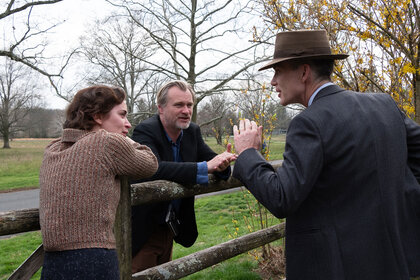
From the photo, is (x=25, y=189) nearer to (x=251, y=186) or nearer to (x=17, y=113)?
(x=251, y=186)

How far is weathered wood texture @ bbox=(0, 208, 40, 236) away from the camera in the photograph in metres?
1.64

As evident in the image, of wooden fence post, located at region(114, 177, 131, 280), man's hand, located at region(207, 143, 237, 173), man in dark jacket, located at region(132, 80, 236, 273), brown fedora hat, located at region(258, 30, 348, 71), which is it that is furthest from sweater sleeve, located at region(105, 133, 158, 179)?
brown fedora hat, located at region(258, 30, 348, 71)

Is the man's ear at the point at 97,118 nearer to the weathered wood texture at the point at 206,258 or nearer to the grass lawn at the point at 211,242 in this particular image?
the weathered wood texture at the point at 206,258

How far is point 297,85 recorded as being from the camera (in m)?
1.80

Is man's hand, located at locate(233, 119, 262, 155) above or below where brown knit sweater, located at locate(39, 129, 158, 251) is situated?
above

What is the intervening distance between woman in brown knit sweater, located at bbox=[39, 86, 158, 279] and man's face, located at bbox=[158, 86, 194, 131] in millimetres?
974

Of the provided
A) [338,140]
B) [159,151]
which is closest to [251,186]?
[338,140]

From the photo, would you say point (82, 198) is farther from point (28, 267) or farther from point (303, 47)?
point (303, 47)

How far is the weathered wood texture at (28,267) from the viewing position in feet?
5.85

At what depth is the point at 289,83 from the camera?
1822 millimetres

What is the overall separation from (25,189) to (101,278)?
50.0ft

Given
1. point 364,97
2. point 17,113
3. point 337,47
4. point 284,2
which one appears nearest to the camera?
point 364,97

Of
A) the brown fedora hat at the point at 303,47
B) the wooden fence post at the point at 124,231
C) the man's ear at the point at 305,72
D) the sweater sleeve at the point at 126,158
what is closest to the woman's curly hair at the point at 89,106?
the sweater sleeve at the point at 126,158

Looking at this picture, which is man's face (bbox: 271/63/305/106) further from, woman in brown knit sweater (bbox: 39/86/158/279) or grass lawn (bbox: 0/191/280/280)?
grass lawn (bbox: 0/191/280/280)
